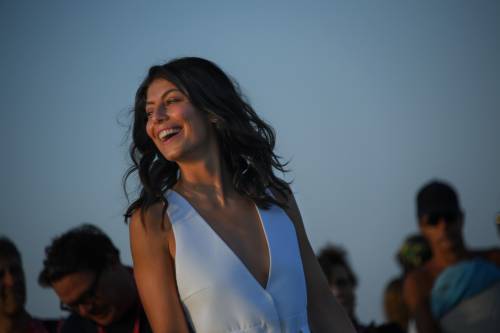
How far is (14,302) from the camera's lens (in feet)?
17.6

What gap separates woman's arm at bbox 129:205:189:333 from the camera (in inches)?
121

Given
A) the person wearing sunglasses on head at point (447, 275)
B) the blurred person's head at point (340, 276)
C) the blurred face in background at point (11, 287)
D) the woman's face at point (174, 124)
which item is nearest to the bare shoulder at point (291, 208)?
the woman's face at point (174, 124)

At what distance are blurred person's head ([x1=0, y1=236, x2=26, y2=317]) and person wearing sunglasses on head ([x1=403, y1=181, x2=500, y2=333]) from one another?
2288 millimetres

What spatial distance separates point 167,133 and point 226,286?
59cm

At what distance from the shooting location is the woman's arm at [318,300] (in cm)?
338

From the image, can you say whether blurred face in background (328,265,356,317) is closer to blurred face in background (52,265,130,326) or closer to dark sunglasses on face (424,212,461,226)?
dark sunglasses on face (424,212,461,226)

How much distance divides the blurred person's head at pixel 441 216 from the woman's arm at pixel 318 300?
2277mm

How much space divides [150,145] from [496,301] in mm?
2813

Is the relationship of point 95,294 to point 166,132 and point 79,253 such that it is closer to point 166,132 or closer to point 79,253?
point 79,253

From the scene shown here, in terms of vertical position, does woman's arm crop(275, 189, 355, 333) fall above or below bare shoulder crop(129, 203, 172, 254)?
below

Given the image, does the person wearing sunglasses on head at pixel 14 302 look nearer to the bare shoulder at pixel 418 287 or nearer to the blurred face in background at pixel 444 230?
the bare shoulder at pixel 418 287

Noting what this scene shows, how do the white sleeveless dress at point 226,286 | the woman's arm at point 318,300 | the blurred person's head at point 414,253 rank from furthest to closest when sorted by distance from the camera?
Answer: the blurred person's head at point 414,253, the woman's arm at point 318,300, the white sleeveless dress at point 226,286

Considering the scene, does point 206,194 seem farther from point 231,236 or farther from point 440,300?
point 440,300

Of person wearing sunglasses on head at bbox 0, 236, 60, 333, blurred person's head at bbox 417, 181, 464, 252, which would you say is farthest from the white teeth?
blurred person's head at bbox 417, 181, 464, 252
